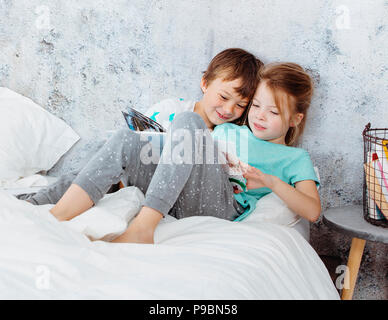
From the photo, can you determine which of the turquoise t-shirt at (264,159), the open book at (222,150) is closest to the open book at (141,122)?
the open book at (222,150)

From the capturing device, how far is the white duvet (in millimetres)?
663

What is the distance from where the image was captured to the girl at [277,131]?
49.1 inches

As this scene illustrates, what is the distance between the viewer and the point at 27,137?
1656 mm

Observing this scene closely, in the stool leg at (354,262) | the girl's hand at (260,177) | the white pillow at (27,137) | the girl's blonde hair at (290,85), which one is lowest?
the stool leg at (354,262)

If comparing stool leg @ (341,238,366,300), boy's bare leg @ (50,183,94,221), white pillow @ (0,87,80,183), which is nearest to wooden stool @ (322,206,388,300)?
stool leg @ (341,238,366,300)

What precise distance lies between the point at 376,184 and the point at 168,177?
60 centimetres

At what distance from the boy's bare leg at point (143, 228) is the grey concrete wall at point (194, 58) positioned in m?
0.73

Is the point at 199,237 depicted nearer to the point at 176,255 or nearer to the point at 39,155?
the point at 176,255

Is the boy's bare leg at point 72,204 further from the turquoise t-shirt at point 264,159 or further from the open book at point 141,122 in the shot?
the turquoise t-shirt at point 264,159

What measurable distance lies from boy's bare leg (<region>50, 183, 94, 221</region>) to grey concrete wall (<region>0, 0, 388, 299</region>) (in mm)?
761

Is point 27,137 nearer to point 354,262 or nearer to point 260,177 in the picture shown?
point 260,177

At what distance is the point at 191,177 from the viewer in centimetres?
108

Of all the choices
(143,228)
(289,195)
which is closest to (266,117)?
(289,195)
